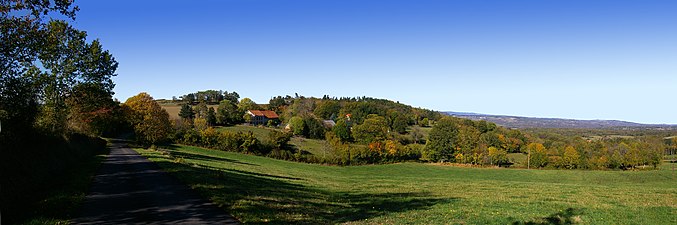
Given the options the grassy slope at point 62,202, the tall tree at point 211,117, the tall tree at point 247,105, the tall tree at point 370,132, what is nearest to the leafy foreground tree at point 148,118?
the grassy slope at point 62,202

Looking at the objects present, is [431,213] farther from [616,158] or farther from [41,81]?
[616,158]

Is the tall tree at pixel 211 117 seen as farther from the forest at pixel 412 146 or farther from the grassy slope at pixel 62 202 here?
the grassy slope at pixel 62 202

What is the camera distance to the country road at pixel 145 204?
44.6 feet

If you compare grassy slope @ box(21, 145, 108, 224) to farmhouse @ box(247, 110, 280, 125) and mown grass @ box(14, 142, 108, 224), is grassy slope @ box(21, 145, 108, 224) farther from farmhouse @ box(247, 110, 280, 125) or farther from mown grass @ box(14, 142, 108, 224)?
farmhouse @ box(247, 110, 280, 125)

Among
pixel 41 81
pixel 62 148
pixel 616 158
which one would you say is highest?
pixel 41 81

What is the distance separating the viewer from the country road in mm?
13602

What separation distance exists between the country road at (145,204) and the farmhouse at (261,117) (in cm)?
13065

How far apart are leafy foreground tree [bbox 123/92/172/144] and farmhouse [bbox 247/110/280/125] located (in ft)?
300

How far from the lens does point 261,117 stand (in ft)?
519

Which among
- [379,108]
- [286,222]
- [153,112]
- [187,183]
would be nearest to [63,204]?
[187,183]

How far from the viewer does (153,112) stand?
56656mm

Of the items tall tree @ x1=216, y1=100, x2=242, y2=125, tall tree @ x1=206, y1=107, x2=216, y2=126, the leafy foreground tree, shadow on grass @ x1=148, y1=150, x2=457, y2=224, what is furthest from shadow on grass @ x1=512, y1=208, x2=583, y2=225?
tall tree @ x1=216, y1=100, x2=242, y2=125

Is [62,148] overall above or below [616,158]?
above

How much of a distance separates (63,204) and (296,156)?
221 ft
